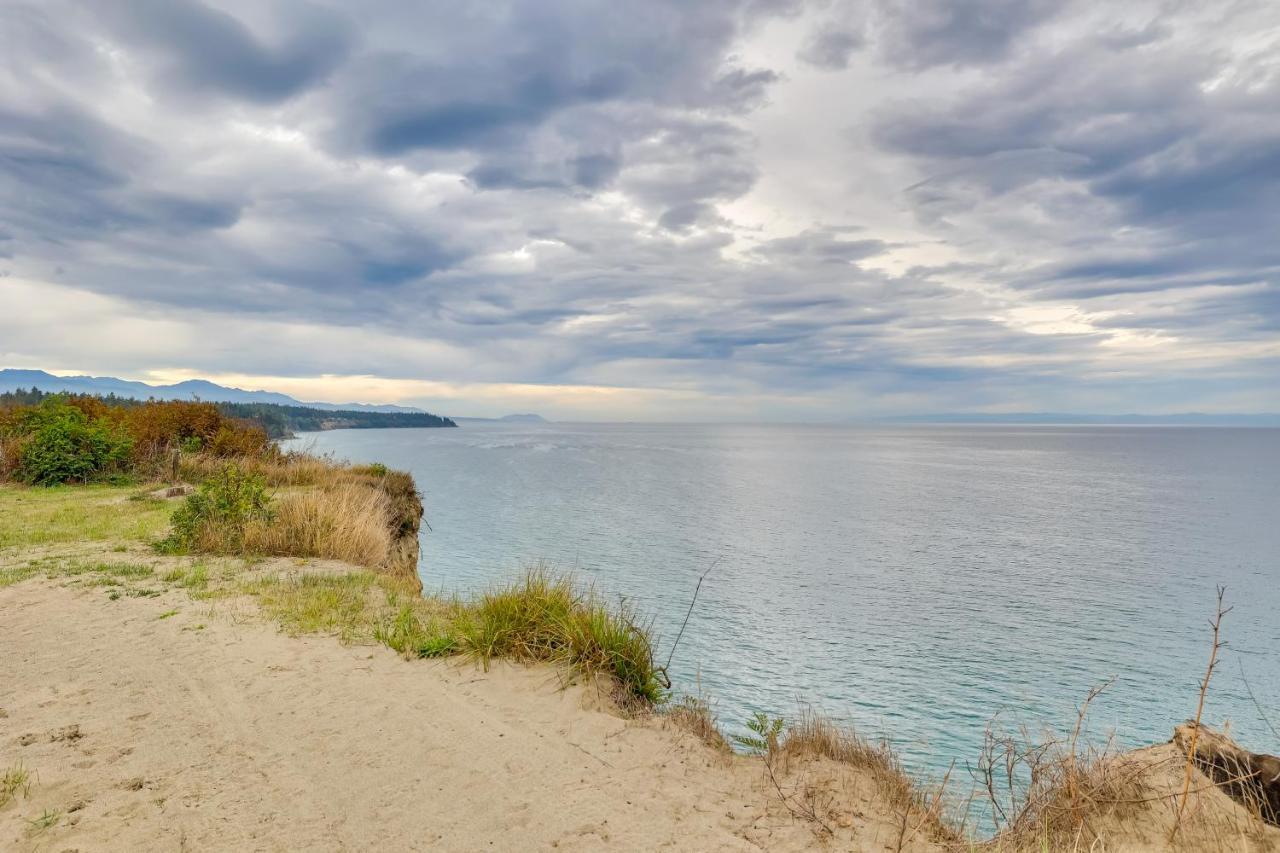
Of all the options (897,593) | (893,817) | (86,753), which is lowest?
(897,593)

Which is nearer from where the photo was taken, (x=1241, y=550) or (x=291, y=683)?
(x=291, y=683)

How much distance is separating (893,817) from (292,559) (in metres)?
11.4

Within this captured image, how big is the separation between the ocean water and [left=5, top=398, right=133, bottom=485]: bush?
1191cm

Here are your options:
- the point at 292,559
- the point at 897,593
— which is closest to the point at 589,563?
the point at 897,593

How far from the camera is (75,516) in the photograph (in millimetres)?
16203

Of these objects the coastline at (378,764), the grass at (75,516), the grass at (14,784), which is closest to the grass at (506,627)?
the coastline at (378,764)

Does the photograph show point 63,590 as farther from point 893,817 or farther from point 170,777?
point 893,817

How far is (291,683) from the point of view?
682 centimetres

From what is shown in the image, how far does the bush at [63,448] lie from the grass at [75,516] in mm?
1043

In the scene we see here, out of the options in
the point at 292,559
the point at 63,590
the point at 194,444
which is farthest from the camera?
the point at 194,444

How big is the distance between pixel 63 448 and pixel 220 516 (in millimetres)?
14923

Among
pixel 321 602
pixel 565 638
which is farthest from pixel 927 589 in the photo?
pixel 321 602

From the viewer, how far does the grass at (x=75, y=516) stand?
1369 centimetres

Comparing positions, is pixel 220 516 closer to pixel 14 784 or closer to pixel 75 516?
pixel 75 516
